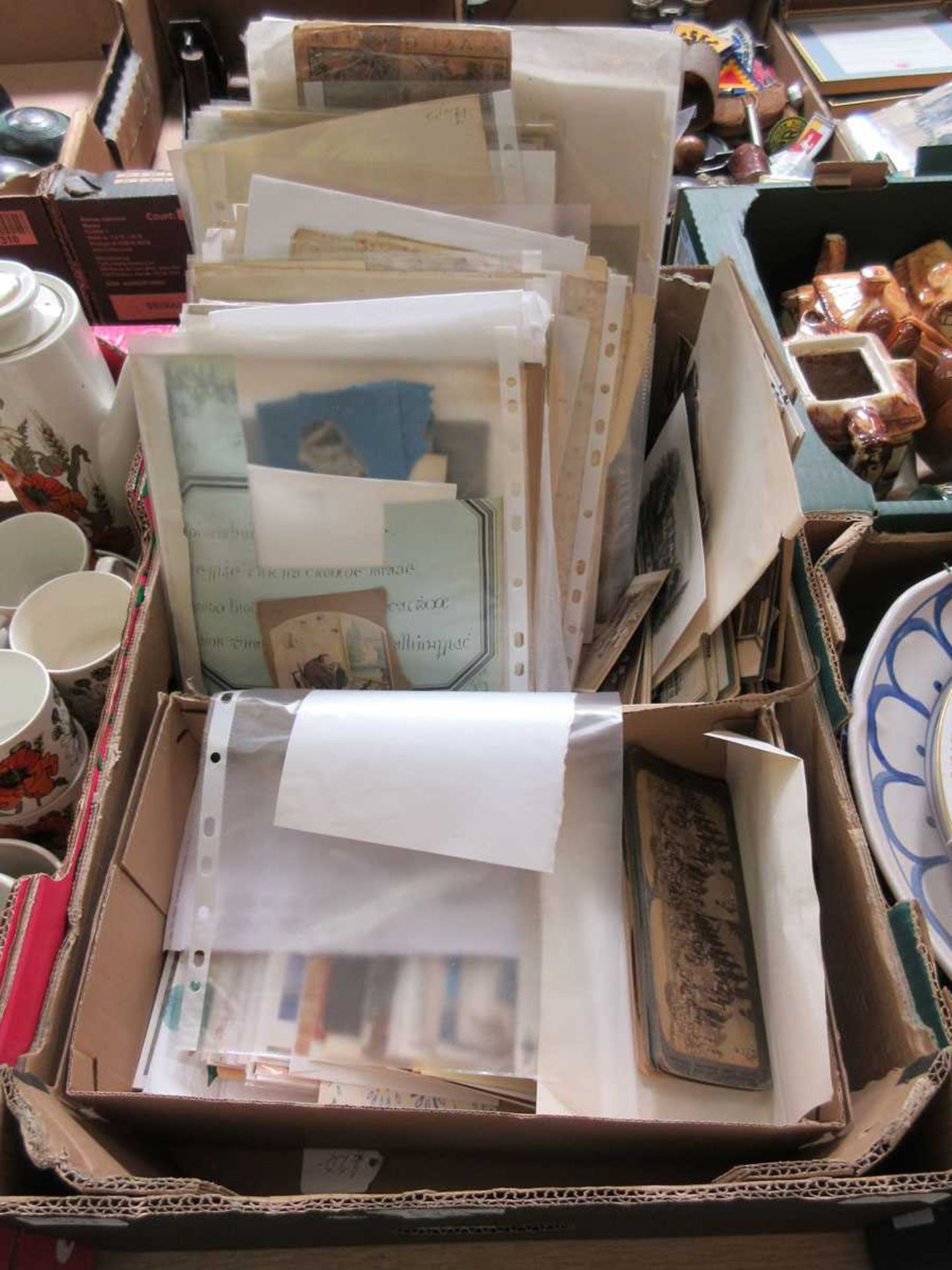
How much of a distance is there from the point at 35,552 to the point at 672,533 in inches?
19.8

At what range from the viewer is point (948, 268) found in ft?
2.93

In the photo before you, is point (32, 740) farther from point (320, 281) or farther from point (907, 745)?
point (907, 745)

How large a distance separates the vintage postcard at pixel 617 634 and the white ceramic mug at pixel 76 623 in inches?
13.4

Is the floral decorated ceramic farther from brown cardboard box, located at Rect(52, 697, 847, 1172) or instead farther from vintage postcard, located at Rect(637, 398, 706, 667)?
vintage postcard, located at Rect(637, 398, 706, 667)

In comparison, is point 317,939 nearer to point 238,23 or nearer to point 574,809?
point 574,809

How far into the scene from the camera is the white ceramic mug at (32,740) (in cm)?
57

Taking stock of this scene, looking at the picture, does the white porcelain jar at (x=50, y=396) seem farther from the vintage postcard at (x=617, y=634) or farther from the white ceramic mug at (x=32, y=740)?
the vintage postcard at (x=617, y=634)

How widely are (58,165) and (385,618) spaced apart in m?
0.68

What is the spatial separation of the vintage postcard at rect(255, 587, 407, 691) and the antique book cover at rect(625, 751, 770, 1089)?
19 cm

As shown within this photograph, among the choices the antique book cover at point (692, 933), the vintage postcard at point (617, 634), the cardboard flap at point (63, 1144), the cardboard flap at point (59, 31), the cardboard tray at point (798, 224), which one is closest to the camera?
the cardboard flap at point (63, 1144)

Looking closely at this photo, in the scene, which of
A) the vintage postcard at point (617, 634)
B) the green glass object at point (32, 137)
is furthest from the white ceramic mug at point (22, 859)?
the green glass object at point (32, 137)

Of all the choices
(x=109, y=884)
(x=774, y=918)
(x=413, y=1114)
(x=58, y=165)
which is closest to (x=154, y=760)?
(x=109, y=884)

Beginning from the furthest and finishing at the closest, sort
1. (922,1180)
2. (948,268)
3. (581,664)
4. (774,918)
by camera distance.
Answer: (948,268), (581,664), (774,918), (922,1180)

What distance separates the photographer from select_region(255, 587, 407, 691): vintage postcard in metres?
A: 0.61
